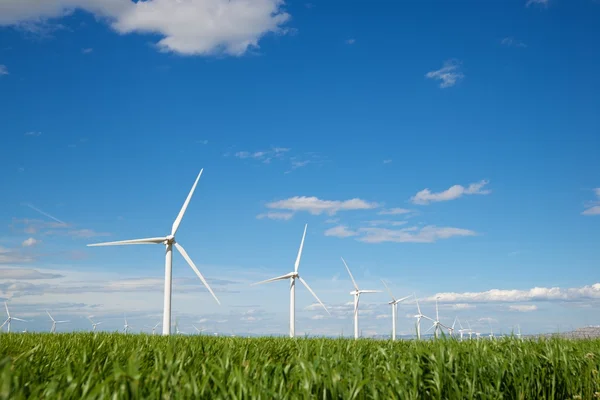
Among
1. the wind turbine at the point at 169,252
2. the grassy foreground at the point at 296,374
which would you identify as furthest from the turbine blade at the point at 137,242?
the grassy foreground at the point at 296,374

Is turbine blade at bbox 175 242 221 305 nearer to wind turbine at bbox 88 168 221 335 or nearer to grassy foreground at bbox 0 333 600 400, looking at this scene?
wind turbine at bbox 88 168 221 335

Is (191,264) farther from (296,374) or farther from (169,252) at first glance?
(296,374)

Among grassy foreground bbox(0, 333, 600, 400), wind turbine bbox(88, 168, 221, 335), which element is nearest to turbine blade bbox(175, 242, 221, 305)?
wind turbine bbox(88, 168, 221, 335)

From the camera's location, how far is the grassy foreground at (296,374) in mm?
5578

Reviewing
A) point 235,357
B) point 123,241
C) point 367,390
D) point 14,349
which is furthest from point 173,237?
point 367,390

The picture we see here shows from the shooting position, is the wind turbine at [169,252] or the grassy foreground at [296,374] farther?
the wind turbine at [169,252]

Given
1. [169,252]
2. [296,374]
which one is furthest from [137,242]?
[296,374]

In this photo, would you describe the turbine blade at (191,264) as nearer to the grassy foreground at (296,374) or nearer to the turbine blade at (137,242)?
the turbine blade at (137,242)

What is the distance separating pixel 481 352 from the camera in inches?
391

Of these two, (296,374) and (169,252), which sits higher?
(169,252)

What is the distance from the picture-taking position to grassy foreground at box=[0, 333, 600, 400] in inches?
220

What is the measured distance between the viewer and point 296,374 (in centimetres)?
698

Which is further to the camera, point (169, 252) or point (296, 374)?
point (169, 252)

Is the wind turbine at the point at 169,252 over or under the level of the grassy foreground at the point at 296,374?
over
